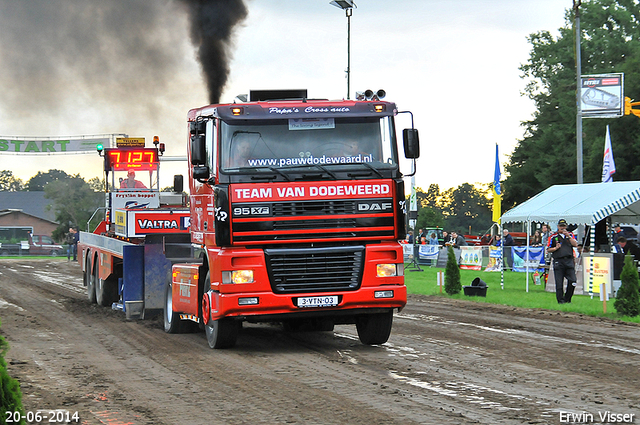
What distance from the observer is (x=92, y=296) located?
18.8 metres

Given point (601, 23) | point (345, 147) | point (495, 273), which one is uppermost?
point (601, 23)

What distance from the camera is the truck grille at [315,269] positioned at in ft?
34.0

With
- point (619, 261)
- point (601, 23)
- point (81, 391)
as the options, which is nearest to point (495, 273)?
point (619, 261)

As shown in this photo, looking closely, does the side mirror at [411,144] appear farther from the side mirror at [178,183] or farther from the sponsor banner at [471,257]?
the sponsor banner at [471,257]

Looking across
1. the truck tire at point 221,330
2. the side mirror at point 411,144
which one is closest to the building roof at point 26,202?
the truck tire at point 221,330

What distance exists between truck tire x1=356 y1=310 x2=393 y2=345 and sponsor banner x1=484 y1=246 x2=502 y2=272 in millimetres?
19470

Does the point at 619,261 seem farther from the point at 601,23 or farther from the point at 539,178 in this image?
the point at 601,23

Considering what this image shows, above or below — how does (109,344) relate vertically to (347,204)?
below

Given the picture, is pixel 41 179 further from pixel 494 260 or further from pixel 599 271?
pixel 599 271

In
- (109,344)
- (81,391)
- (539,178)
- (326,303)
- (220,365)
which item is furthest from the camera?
(539,178)

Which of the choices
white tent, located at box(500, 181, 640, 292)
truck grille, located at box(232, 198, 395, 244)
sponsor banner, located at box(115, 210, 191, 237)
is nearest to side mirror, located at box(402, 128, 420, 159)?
truck grille, located at box(232, 198, 395, 244)

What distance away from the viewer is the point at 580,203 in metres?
21.3

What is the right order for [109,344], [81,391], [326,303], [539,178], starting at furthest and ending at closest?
[539,178]
[109,344]
[326,303]
[81,391]

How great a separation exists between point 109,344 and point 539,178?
157ft
